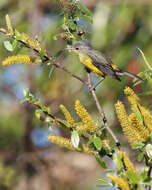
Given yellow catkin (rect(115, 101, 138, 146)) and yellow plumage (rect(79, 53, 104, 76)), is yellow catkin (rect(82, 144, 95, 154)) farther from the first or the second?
yellow plumage (rect(79, 53, 104, 76))

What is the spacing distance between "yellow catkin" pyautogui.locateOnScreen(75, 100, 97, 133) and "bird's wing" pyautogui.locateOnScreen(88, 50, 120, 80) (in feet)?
3.05

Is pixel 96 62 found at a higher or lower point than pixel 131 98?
higher

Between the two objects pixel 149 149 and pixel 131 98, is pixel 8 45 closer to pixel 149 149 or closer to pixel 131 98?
pixel 131 98

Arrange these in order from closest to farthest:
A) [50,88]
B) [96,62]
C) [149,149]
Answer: [149,149]
[96,62]
[50,88]

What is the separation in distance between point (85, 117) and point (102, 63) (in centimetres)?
107

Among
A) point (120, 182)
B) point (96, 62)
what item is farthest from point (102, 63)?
point (120, 182)

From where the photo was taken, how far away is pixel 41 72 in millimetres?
4125

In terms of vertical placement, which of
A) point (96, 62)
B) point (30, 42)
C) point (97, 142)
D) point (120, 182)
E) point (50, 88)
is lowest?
point (120, 182)

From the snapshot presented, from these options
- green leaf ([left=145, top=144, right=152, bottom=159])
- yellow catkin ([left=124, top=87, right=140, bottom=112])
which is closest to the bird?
yellow catkin ([left=124, top=87, right=140, bottom=112])

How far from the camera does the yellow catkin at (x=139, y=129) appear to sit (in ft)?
3.35

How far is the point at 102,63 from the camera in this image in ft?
6.86

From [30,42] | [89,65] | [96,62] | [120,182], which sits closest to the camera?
[120,182]

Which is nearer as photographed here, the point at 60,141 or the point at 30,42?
the point at 60,141

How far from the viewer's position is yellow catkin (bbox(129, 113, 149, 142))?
1021mm
